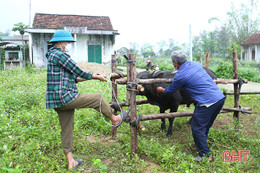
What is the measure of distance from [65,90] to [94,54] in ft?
45.6

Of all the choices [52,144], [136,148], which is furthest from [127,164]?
[52,144]

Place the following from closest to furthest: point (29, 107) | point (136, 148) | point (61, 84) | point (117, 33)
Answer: point (61, 84)
point (136, 148)
point (29, 107)
point (117, 33)

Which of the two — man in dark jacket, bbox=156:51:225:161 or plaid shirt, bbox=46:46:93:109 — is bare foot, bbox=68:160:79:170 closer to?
plaid shirt, bbox=46:46:93:109

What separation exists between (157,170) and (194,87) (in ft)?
4.97

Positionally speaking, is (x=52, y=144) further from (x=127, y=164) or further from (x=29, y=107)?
(x=29, y=107)

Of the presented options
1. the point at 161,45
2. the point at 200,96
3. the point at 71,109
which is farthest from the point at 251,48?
the point at 71,109

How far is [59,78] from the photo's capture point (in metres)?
3.13

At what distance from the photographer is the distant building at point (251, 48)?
27203 millimetres

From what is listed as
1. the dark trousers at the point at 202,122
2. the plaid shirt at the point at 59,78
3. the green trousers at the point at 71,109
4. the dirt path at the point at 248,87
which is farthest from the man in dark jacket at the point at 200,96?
the dirt path at the point at 248,87

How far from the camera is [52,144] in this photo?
404 centimetres

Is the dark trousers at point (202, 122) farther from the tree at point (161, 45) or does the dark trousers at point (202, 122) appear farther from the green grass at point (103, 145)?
the tree at point (161, 45)

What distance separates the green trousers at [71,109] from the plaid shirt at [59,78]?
14 cm

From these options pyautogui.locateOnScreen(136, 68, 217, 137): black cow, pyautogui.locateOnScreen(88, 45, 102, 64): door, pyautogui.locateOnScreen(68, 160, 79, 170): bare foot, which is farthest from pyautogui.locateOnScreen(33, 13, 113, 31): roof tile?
pyautogui.locateOnScreen(68, 160, 79, 170): bare foot

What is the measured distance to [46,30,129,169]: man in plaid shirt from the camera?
10.2ft
